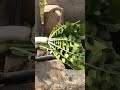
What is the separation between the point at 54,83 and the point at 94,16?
32 cm

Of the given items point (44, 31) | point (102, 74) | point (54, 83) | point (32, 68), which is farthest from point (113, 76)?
point (32, 68)

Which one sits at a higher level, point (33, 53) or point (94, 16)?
point (94, 16)

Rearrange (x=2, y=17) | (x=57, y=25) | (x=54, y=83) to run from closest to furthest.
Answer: (x=2, y=17), (x=54, y=83), (x=57, y=25)

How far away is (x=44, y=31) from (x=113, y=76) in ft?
1.23

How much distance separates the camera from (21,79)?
0.44m

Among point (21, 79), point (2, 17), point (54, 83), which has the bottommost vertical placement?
point (54, 83)

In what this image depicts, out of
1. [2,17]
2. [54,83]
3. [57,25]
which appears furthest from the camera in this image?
[57,25]

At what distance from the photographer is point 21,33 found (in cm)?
42

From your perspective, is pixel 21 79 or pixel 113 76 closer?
pixel 21 79

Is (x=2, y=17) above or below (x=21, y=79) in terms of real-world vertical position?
above

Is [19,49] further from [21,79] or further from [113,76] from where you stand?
[113,76]

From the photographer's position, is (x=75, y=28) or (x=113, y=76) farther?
(x=75, y=28)

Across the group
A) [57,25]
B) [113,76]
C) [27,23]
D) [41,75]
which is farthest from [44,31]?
[27,23]

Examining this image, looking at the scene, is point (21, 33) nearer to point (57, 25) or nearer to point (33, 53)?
point (33, 53)
